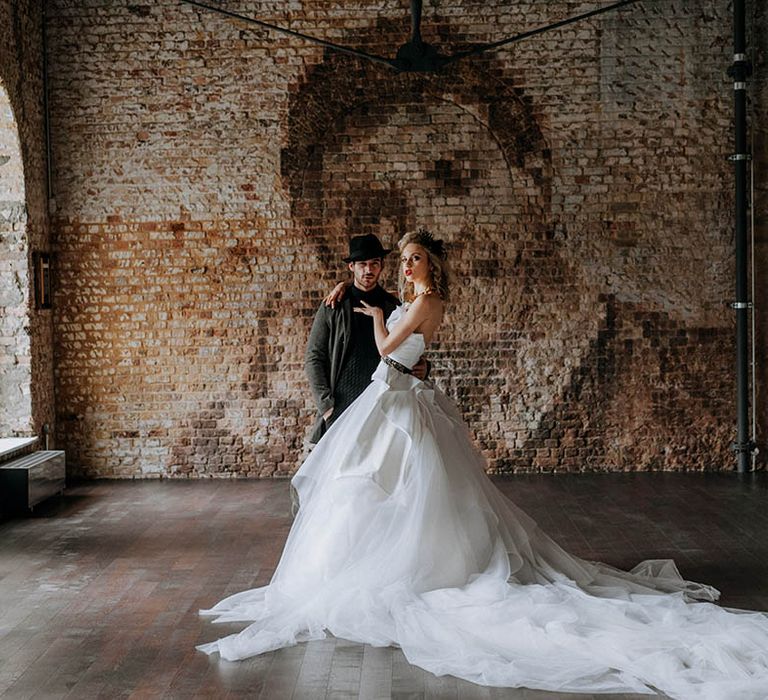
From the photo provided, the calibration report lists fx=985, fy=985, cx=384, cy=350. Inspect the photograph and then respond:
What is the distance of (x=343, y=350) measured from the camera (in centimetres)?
585

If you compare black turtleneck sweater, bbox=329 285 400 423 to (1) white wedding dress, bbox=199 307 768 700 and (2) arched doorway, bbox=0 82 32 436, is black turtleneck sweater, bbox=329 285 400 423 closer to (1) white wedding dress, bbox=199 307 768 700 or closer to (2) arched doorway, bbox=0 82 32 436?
(1) white wedding dress, bbox=199 307 768 700

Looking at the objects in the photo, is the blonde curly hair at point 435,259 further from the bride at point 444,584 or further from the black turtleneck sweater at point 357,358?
the black turtleneck sweater at point 357,358

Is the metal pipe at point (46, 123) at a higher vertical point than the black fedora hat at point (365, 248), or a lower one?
higher

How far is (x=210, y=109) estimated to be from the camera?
8.36 meters

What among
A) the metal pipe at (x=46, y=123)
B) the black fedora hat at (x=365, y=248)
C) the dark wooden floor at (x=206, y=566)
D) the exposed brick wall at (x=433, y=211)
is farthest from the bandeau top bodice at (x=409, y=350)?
the metal pipe at (x=46, y=123)

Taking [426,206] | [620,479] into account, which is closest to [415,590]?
[620,479]

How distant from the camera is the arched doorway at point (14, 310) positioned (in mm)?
7867

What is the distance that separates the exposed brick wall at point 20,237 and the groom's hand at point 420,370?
4074mm

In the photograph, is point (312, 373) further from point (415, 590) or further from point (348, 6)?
point (348, 6)

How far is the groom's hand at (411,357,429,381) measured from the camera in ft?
16.9

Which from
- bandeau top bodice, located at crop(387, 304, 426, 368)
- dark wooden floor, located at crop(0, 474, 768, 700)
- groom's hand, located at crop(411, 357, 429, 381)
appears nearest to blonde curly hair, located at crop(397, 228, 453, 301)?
bandeau top bodice, located at crop(387, 304, 426, 368)

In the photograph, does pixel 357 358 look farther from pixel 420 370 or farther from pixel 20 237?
pixel 20 237

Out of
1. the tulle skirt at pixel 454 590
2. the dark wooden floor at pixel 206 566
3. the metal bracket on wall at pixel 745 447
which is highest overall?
the tulle skirt at pixel 454 590

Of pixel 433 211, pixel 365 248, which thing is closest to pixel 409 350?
pixel 365 248
